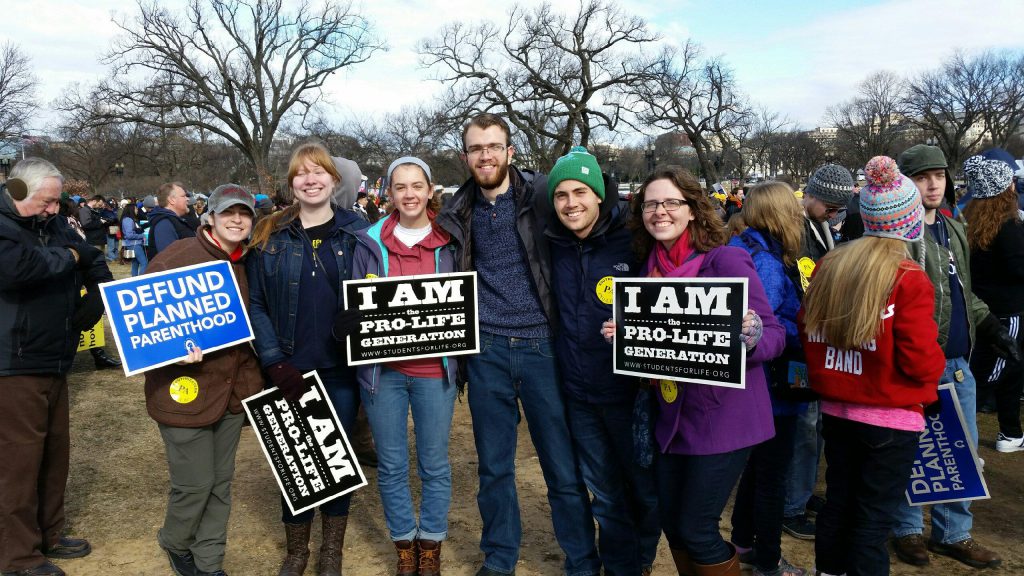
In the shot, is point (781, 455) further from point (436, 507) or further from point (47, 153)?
point (47, 153)

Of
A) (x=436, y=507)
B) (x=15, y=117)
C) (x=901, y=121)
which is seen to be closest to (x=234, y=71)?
(x=15, y=117)

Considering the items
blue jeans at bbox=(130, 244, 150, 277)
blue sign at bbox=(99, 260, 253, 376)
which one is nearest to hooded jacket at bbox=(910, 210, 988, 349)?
blue sign at bbox=(99, 260, 253, 376)

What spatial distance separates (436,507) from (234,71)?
38.8 m

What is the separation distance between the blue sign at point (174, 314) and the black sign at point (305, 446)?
1.38ft

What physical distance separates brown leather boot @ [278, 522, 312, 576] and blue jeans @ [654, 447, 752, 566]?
6.80ft

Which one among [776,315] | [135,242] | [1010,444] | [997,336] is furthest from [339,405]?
[135,242]

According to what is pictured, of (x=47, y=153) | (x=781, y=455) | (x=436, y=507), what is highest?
(x=47, y=153)

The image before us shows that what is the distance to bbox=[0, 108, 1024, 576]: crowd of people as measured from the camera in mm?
2947

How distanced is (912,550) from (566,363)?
2381 millimetres

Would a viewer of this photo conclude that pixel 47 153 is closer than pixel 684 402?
No

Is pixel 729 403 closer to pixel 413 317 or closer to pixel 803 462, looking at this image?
pixel 413 317

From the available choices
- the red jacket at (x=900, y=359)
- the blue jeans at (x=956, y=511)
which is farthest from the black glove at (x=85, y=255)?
Result: the blue jeans at (x=956, y=511)

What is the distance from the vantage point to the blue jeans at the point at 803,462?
162 inches

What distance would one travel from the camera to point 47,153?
47.3 m
